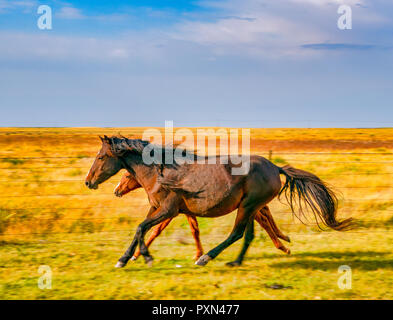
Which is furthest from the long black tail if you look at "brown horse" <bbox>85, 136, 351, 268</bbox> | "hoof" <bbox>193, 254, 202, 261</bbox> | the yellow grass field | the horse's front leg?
the horse's front leg

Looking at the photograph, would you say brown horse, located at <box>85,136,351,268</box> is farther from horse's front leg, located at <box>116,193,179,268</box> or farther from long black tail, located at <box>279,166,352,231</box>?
long black tail, located at <box>279,166,352,231</box>

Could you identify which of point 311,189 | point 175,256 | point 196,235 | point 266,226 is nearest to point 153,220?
point 196,235

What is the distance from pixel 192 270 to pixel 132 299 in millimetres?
1194

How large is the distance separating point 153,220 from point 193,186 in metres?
0.65

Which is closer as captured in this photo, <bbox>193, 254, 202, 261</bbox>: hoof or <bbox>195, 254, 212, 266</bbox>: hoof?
<bbox>195, 254, 212, 266</bbox>: hoof

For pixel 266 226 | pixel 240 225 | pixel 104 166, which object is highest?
pixel 104 166

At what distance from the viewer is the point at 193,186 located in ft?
20.1

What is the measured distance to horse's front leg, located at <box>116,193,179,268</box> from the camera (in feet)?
19.7

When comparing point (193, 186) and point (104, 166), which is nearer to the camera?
point (193, 186)

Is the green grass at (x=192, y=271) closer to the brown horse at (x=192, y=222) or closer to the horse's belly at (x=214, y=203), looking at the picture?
the brown horse at (x=192, y=222)

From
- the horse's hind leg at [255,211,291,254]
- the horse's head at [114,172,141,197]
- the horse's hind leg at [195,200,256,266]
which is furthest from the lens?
the horse's hind leg at [255,211,291,254]

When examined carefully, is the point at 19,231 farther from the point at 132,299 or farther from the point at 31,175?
the point at 31,175

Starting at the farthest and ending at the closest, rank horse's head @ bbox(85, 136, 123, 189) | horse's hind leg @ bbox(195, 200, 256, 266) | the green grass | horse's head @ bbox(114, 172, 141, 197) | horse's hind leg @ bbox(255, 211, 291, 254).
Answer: horse's hind leg @ bbox(255, 211, 291, 254)
horse's head @ bbox(114, 172, 141, 197)
horse's head @ bbox(85, 136, 123, 189)
horse's hind leg @ bbox(195, 200, 256, 266)
the green grass

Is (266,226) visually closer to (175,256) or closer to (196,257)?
(196,257)
